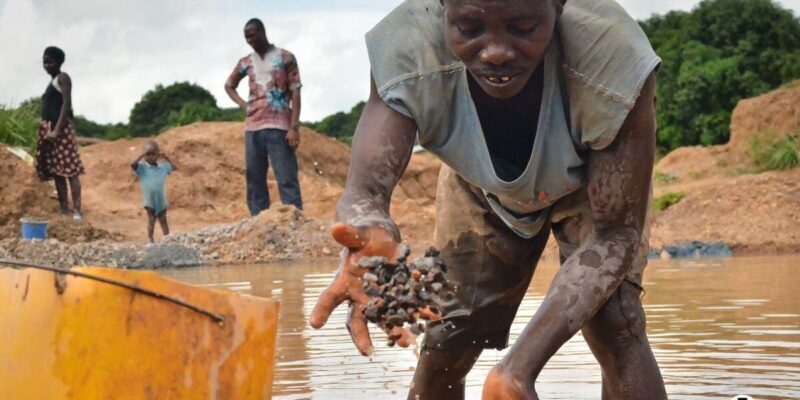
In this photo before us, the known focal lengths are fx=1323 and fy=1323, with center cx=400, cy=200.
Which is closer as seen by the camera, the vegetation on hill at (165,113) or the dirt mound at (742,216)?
the dirt mound at (742,216)

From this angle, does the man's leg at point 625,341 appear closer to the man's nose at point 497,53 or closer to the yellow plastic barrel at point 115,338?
the man's nose at point 497,53

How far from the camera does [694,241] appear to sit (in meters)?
11.8

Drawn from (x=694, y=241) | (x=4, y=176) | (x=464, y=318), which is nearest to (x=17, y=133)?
(x=4, y=176)

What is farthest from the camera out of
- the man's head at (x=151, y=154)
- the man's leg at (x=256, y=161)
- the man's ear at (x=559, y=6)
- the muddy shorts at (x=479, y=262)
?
the man's head at (x=151, y=154)

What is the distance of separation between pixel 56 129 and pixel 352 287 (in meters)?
11.3

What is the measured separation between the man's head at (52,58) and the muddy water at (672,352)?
222 inches

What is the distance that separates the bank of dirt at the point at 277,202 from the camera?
12.4 metres

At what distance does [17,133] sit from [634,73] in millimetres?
16638

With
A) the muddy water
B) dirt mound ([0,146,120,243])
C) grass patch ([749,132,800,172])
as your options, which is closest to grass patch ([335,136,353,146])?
dirt mound ([0,146,120,243])

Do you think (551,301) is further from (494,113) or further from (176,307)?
(176,307)

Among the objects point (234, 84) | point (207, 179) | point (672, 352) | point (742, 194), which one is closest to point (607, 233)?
point (672, 352)

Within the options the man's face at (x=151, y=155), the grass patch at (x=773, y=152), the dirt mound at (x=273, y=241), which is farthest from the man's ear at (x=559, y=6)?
the grass patch at (x=773, y=152)

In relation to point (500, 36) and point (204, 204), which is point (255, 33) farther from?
point (204, 204)

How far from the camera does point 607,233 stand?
3.22 meters
